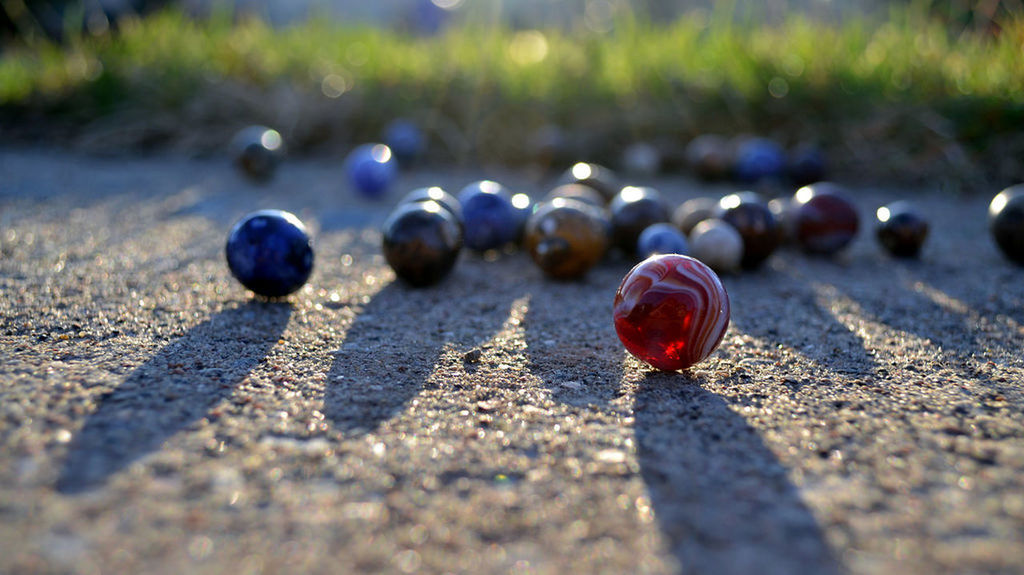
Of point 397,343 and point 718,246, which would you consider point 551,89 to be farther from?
point 397,343

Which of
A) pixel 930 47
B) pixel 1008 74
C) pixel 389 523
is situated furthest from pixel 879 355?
pixel 930 47

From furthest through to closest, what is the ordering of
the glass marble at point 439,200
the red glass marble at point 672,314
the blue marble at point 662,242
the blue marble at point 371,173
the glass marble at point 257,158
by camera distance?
the glass marble at point 257,158
the blue marble at point 371,173
the glass marble at point 439,200
the blue marble at point 662,242
the red glass marble at point 672,314

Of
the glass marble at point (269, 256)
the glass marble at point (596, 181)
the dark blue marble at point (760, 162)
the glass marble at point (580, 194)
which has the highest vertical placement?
the dark blue marble at point (760, 162)

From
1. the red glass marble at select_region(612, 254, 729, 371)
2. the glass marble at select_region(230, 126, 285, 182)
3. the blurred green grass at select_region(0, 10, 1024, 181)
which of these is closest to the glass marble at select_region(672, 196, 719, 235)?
the red glass marble at select_region(612, 254, 729, 371)

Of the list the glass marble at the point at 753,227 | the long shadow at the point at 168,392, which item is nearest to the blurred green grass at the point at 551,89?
the glass marble at the point at 753,227

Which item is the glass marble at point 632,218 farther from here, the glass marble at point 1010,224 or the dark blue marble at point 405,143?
the dark blue marble at point 405,143

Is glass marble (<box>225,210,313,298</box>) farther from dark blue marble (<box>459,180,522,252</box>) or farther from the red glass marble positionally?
the red glass marble

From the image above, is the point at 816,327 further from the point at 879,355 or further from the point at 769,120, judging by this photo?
the point at 769,120
